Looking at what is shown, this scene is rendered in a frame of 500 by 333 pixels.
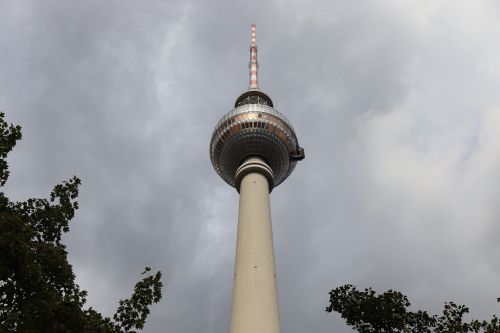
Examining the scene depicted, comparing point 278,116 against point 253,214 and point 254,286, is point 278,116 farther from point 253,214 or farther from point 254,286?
point 254,286

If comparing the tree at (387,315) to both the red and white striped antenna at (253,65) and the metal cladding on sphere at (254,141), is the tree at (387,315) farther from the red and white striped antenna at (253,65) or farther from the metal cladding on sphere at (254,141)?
the red and white striped antenna at (253,65)

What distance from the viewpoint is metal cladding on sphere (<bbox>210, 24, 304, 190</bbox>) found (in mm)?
66250

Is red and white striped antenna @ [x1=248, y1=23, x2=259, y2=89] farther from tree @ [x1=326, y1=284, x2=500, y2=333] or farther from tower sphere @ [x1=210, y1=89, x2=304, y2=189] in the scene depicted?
tree @ [x1=326, y1=284, x2=500, y2=333]

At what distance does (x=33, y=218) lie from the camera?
26.6 meters

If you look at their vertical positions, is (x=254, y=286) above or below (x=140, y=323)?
above

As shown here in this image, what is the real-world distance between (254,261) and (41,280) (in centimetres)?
2791

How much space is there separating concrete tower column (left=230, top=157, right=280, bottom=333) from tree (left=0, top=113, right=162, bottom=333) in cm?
1963

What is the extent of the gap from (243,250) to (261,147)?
1963cm

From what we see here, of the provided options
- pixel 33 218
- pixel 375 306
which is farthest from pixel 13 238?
pixel 375 306

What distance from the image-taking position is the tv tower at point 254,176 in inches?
1769

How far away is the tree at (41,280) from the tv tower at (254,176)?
784 inches

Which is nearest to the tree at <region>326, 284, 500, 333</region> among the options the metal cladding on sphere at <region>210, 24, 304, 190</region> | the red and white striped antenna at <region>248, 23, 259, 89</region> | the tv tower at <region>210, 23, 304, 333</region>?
the tv tower at <region>210, 23, 304, 333</region>

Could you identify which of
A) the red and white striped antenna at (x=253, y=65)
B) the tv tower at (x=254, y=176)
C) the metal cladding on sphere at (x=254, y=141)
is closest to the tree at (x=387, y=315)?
the tv tower at (x=254, y=176)

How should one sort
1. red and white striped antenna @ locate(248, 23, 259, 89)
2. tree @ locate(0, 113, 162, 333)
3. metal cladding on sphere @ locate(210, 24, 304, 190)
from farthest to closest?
1. red and white striped antenna @ locate(248, 23, 259, 89)
2. metal cladding on sphere @ locate(210, 24, 304, 190)
3. tree @ locate(0, 113, 162, 333)
